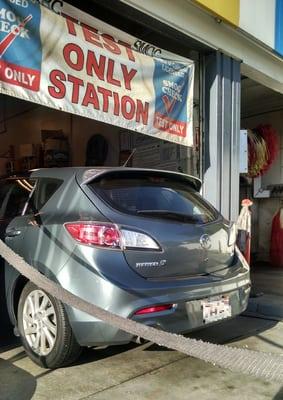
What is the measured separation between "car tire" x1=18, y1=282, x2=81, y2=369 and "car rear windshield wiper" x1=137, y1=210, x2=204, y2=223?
38.1 inches

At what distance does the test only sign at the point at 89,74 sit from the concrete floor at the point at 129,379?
7.94 ft

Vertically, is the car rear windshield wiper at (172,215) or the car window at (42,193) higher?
the car window at (42,193)

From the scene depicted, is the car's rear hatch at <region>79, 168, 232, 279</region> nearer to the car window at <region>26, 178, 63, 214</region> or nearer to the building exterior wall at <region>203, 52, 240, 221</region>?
the car window at <region>26, 178, 63, 214</region>

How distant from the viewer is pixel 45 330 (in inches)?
156

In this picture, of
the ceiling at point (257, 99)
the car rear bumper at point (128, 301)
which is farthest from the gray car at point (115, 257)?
the ceiling at point (257, 99)

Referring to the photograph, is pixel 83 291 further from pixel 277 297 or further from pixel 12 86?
pixel 277 297

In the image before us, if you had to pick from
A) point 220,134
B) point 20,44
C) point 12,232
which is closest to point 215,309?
point 12,232

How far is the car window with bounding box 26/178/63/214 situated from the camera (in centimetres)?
419

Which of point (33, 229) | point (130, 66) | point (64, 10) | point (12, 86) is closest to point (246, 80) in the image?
point (130, 66)

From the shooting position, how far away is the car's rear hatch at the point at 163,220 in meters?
3.75

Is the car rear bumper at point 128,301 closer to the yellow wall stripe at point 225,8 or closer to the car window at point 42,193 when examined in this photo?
the car window at point 42,193

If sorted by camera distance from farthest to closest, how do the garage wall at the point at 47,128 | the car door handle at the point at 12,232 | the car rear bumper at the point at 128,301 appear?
1. the garage wall at the point at 47,128
2. the car door handle at the point at 12,232
3. the car rear bumper at the point at 128,301

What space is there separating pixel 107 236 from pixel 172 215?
0.67 m

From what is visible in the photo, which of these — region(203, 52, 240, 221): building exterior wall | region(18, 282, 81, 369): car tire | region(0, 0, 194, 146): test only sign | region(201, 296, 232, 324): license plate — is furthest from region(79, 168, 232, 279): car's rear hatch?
region(203, 52, 240, 221): building exterior wall
